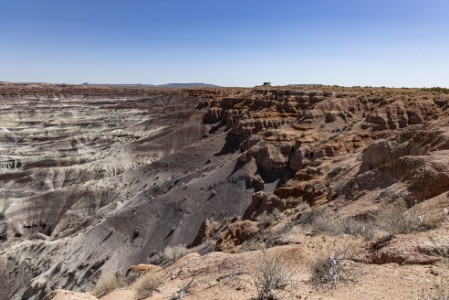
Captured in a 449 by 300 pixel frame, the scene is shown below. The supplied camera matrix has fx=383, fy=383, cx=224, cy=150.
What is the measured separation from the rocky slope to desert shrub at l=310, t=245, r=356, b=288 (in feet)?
0.74

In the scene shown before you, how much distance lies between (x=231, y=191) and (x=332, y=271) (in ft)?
71.2

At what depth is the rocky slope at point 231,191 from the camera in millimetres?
7172

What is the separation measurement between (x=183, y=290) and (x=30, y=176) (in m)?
43.2

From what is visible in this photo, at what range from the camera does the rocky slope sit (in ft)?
23.5

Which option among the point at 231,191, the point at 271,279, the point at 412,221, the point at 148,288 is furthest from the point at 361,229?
the point at 231,191

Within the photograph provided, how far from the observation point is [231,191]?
27219 mm

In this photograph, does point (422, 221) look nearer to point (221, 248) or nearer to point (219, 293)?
point (219, 293)

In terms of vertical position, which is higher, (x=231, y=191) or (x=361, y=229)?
(x=361, y=229)

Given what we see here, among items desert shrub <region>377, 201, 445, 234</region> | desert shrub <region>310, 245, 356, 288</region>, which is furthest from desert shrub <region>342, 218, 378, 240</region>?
desert shrub <region>310, 245, 356, 288</region>

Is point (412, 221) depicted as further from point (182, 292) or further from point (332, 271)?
point (182, 292)

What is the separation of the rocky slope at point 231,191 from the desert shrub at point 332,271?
0.23 m

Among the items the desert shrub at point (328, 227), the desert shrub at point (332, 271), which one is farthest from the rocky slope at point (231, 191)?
the desert shrub at point (332, 271)

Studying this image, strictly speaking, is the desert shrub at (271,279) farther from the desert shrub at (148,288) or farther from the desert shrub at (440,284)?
the desert shrub at (148,288)

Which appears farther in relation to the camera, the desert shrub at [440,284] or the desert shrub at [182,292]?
the desert shrub at [182,292]
